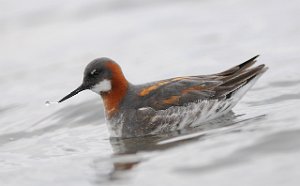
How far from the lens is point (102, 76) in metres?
9.96

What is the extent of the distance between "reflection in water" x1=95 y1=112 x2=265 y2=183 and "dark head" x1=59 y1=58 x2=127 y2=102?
29.5 inches

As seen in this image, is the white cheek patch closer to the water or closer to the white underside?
the white underside

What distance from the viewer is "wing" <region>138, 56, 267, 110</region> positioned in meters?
9.84

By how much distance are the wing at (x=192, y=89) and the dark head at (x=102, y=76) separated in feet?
1.24

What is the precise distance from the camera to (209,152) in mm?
8188

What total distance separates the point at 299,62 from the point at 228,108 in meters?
2.65

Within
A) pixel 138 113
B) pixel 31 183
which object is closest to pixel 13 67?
pixel 138 113

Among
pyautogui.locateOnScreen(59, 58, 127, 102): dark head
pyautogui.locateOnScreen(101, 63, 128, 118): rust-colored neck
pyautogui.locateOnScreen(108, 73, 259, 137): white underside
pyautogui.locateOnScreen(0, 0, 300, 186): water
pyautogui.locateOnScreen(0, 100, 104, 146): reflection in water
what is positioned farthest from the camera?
pyautogui.locateOnScreen(0, 100, 104, 146): reflection in water

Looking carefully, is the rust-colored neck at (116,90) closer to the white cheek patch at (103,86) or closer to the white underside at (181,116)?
the white cheek patch at (103,86)

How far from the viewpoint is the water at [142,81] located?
7988mm

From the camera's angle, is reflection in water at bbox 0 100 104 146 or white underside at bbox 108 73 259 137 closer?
white underside at bbox 108 73 259 137

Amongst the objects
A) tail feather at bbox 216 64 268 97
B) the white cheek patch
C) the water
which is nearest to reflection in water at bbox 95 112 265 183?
the water

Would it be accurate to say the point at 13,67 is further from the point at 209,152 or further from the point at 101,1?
the point at 209,152

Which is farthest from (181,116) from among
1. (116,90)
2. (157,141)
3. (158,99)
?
(116,90)
